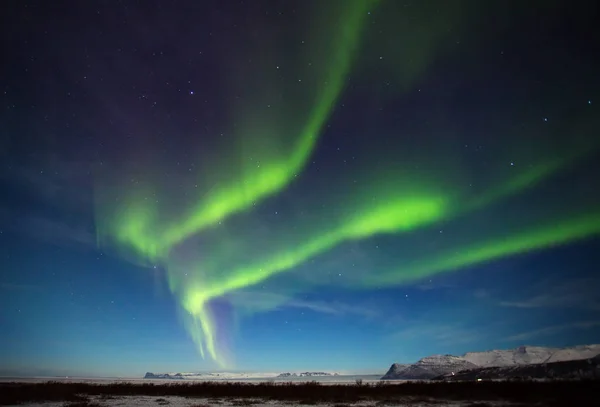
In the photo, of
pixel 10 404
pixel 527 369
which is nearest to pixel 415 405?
pixel 10 404

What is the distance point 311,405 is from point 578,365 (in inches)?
4974

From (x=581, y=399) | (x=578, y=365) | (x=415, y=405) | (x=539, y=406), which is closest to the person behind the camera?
(x=539, y=406)

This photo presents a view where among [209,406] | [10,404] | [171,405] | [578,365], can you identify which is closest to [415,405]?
[209,406]

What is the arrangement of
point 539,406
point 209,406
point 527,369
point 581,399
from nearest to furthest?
point 539,406 → point 581,399 → point 209,406 → point 527,369

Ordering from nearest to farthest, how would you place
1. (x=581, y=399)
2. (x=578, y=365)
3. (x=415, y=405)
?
(x=581, y=399), (x=415, y=405), (x=578, y=365)

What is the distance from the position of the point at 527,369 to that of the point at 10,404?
159m

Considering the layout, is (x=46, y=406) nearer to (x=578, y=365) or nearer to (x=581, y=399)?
(x=581, y=399)

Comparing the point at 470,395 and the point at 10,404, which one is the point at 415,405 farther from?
the point at 10,404

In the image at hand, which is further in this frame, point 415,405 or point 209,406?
point 209,406

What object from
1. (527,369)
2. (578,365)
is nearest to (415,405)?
(578,365)

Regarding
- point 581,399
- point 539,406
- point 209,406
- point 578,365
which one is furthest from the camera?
point 578,365

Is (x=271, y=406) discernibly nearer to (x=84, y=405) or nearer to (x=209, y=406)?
(x=209, y=406)

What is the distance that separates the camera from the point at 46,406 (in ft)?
98.2

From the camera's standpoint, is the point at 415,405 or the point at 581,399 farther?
the point at 415,405
